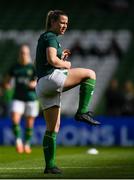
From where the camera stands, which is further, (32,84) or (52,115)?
(32,84)

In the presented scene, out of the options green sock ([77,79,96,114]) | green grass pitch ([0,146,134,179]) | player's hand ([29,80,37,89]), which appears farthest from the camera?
player's hand ([29,80,37,89])

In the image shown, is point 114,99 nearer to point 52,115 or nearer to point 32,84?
point 32,84

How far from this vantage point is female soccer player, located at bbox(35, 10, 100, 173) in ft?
26.8

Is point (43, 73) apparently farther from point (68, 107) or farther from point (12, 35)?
point (12, 35)

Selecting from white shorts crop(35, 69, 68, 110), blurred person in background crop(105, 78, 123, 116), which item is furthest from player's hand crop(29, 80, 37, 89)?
white shorts crop(35, 69, 68, 110)

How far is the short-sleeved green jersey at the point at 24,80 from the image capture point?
550 inches

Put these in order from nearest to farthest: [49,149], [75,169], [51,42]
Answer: [51,42] < [49,149] < [75,169]

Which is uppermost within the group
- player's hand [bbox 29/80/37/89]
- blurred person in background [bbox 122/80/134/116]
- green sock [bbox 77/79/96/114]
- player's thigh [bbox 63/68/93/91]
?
player's thigh [bbox 63/68/93/91]

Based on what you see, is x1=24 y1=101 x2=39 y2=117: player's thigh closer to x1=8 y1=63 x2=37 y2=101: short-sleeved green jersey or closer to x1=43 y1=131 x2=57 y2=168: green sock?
x1=8 y1=63 x2=37 y2=101: short-sleeved green jersey

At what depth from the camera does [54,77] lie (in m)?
8.21

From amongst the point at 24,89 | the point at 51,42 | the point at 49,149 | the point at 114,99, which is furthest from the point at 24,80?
the point at 51,42

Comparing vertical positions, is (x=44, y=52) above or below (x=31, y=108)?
above

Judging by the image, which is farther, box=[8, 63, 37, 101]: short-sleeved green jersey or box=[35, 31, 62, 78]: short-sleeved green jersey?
box=[8, 63, 37, 101]: short-sleeved green jersey

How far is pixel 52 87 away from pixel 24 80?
231 inches
